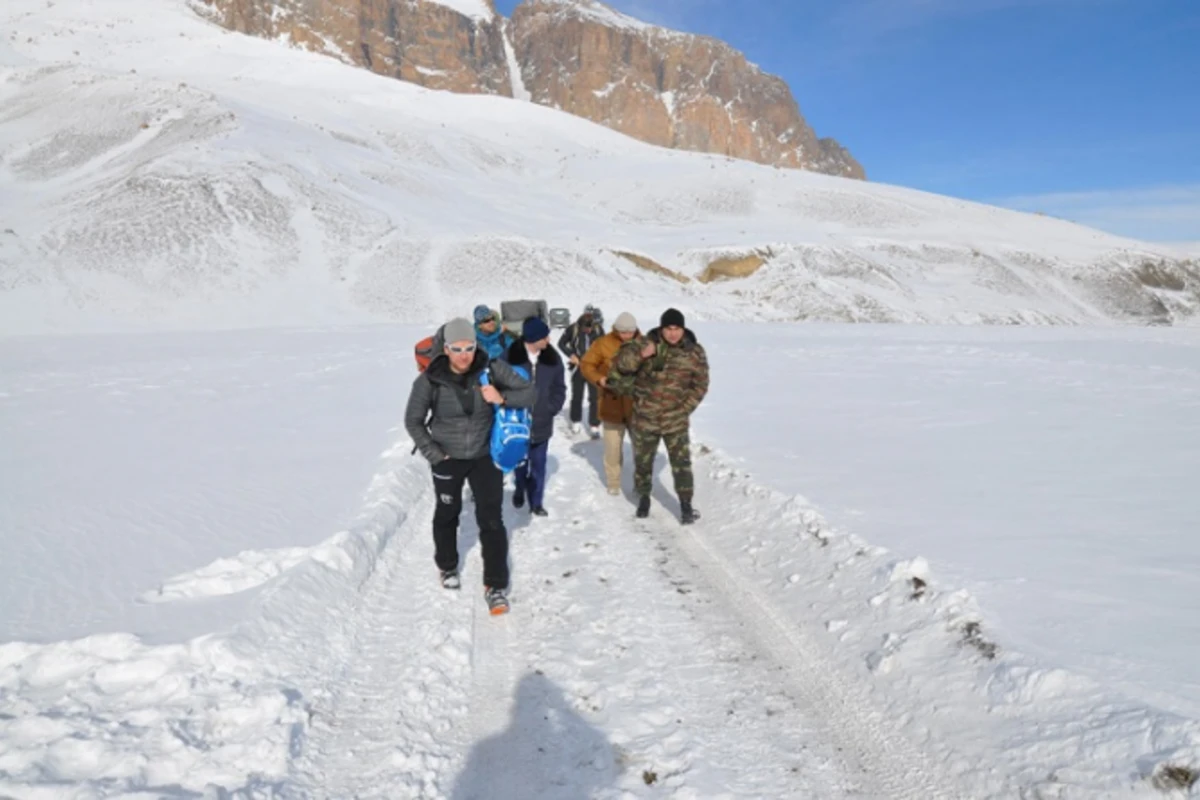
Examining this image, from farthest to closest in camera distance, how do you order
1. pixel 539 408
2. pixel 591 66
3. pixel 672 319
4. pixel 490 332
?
1. pixel 591 66
2. pixel 539 408
3. pixel 490 332
4. pixel 672 319

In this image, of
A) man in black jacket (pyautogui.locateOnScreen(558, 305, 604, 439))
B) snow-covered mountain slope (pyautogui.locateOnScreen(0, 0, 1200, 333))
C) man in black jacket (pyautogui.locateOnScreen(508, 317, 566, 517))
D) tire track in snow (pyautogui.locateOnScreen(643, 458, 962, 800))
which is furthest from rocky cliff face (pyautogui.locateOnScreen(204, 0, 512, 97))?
tire track in snow (pyautogui.locateOnScreen(643, 458, 962, 800))

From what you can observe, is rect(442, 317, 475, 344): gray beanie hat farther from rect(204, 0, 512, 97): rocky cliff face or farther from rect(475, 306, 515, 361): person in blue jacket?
rect(204, 0, 512, 97): rocky cliff face

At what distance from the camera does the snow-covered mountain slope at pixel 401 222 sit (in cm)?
3209

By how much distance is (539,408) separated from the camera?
7.67 meters

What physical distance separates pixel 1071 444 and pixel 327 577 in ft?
27.7

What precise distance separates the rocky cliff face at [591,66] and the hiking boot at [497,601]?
513ft

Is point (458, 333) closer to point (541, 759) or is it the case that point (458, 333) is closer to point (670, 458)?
point (541, 759)

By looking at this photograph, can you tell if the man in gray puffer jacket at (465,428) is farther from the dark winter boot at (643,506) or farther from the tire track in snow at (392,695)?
the dark winter boot at (643,506)

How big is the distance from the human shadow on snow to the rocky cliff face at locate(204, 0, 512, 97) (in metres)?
139

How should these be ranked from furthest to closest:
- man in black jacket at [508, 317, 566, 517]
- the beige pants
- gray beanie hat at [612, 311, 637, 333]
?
the beige pants → gray beanie hat at [612, 311, 637, 333] → man in black jacket at [508, 317, 566, 517]

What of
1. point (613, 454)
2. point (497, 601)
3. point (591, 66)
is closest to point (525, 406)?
point (497, 601)

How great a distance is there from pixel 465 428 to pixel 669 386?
2.67 m

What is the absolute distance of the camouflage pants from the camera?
282 inches

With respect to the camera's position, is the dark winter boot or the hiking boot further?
the dark winter boot
